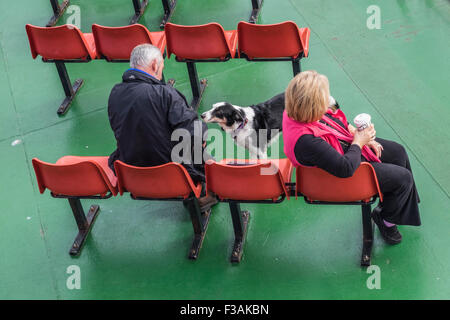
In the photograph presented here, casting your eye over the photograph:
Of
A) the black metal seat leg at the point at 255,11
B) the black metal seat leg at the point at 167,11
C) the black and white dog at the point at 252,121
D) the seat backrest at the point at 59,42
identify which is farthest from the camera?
the black metal seat leg at the point at 167,11

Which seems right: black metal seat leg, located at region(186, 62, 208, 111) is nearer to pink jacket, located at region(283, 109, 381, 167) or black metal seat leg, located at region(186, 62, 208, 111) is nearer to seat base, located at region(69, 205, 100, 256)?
seat base, located at region(69, 205, 100, 256)

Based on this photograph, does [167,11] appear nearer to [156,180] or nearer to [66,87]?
[66,87]

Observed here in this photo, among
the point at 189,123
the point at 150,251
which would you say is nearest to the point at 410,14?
the point at 189,123

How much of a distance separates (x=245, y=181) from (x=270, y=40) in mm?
1456

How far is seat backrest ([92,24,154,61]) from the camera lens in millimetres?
4527

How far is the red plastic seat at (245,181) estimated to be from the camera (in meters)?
3.25

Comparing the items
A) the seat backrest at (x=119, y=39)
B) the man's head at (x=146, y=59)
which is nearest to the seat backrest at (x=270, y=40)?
the seat backrest at (x=119, y=39)

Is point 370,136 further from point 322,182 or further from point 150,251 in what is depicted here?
point 150,251

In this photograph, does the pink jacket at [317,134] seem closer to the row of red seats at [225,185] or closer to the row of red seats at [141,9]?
the row of red seats at [225,185]

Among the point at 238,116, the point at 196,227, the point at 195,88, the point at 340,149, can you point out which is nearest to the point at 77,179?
the point at 196,227

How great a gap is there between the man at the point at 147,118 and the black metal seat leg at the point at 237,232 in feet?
0.92

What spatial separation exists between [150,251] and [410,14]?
3.40 metres

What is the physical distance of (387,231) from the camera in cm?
363

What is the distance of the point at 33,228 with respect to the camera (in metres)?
4.13
